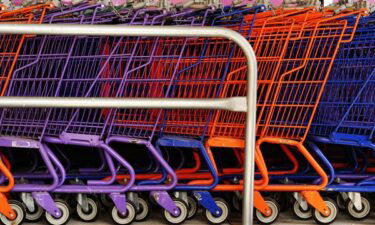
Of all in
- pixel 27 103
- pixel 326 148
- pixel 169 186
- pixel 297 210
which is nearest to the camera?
pixel 27 103

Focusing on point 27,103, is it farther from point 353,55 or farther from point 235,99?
point 353,55

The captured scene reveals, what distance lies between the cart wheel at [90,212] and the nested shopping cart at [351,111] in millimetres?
1511

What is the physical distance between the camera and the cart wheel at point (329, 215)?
4.37m

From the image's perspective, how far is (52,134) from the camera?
4.26m

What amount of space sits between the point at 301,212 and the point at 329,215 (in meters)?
0.21

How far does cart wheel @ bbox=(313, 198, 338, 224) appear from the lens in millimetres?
4371

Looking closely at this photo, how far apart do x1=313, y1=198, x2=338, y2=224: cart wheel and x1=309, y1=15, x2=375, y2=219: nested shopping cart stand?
11 cm

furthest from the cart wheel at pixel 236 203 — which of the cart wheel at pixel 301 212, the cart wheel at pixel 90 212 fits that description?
the cart wheel at pixel 90 212

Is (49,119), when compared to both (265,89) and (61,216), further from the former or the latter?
(265,89)

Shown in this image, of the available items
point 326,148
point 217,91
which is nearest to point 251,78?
point 217,91

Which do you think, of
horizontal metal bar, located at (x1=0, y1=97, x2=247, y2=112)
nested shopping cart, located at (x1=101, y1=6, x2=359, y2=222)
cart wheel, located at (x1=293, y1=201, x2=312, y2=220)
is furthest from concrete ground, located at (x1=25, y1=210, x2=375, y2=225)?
horizontal metal bar, located at (x1=0, y1=97, x2=247, y2=112)

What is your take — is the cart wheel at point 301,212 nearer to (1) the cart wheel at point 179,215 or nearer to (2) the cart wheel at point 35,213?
(1) the cart wheel at point 179,215

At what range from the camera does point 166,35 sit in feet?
7.00

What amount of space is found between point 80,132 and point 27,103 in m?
2.22
